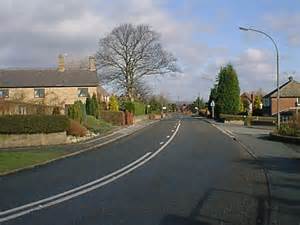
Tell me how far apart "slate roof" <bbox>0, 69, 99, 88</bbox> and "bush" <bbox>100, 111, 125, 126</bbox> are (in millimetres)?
15495

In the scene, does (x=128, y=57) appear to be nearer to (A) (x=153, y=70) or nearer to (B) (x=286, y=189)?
(A) (x=153, y=70)

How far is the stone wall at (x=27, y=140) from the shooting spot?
103 ft

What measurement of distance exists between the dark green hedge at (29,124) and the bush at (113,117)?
33065 mm

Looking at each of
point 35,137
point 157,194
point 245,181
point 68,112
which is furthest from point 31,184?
point 68,112

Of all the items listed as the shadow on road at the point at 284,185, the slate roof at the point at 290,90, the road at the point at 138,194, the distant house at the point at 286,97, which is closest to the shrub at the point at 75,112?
the shadow on road at the point at 284,185

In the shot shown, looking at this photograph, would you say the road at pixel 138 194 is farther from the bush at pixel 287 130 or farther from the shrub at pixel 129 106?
the shrub at pixel 129 106

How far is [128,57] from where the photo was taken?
280ft

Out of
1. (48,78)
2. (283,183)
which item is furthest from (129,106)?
(283,183)

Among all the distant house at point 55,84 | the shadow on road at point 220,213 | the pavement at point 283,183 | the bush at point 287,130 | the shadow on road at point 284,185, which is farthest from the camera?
the distant house at point 55,84

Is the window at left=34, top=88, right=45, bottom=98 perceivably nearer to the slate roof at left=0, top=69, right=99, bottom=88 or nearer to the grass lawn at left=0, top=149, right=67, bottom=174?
the slate roof at left=0, top=69, right=99, bottom=88

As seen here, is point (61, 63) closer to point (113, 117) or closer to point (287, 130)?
point (113, 117)

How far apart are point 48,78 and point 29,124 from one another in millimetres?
54572

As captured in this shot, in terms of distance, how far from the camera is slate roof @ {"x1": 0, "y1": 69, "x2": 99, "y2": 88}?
276ft

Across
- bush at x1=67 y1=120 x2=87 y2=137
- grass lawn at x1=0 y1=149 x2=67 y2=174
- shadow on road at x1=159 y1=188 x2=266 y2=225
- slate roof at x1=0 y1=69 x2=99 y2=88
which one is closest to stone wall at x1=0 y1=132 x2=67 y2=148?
bush at x1=67 y1=120 x2=87 y2=137
